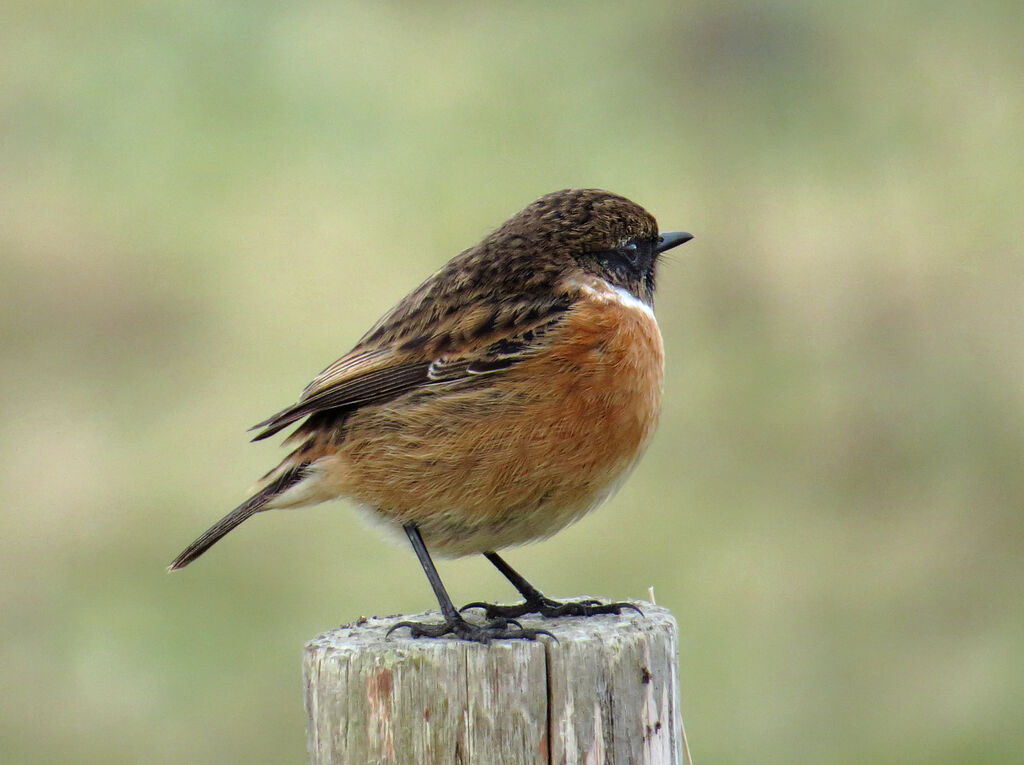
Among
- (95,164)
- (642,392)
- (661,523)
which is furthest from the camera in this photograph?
(95,164)

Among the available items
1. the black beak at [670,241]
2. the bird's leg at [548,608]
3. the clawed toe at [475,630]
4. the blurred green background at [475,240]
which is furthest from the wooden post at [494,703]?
the blurred green background at [475,240]

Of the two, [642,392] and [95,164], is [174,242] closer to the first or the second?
[95,164]

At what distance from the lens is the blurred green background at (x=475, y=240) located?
29.8 ft

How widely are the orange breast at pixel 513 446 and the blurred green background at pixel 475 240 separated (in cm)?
382

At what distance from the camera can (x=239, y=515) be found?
4.80m

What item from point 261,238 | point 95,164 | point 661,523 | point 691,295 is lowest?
point 661,523

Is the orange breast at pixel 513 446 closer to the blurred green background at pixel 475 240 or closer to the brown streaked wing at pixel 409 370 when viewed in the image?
the brown streaked wing at pixel 409 370

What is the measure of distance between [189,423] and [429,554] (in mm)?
6422

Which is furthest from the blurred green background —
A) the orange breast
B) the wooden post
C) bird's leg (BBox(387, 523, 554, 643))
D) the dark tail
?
the wooden post

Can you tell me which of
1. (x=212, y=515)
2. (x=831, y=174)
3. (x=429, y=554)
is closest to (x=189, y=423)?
(x=212, y=515)

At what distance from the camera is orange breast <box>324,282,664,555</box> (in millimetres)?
4613

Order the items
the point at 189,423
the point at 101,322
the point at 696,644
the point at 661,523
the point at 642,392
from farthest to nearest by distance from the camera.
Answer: the point at 101,322 → the point at 189,423 → the point at 661,523 → the point at 696,644 → the point at 642,392

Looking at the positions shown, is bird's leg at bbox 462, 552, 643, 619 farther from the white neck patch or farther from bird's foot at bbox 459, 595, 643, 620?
the white neck patch

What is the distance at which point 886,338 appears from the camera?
11.1m
